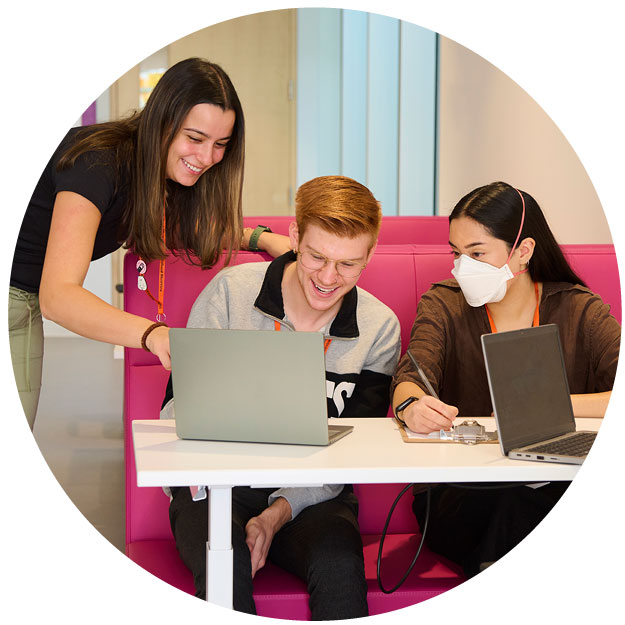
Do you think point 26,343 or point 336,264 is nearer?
point 336,264

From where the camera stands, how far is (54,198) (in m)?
1.84

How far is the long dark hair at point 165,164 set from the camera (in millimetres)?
1784

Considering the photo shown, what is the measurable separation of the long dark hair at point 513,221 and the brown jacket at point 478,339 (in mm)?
42

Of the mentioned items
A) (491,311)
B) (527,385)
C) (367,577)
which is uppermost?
(491,311)

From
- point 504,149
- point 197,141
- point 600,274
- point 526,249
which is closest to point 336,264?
point 197,141

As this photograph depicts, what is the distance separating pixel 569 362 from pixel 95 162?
117 cm

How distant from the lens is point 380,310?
1.92 meters

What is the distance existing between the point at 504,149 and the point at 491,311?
181cm

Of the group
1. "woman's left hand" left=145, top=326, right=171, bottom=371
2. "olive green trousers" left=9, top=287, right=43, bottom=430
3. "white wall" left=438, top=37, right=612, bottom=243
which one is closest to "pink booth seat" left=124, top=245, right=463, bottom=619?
"olive green trousers" left=9, top=287, right=43, bottom=430

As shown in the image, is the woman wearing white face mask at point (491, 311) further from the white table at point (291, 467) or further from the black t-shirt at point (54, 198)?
the black t-shirt at point (54, 198)

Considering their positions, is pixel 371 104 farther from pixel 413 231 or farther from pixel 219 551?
pixel 219 551

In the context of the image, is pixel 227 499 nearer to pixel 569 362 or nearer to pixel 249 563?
pixel 249 563

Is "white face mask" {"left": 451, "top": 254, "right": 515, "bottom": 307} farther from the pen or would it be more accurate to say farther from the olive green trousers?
the olive green trousers

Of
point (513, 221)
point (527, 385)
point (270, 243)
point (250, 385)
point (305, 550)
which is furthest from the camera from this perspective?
point (270, 243)
